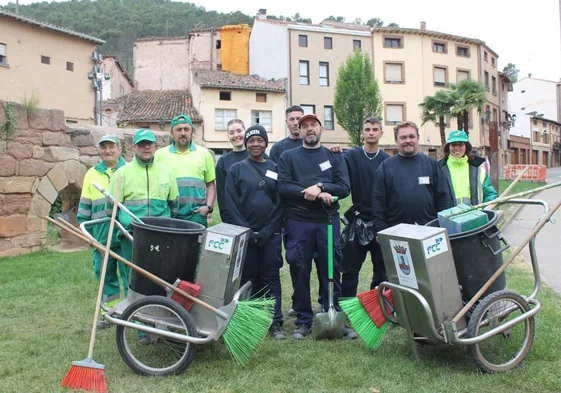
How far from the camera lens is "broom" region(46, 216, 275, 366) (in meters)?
3.72

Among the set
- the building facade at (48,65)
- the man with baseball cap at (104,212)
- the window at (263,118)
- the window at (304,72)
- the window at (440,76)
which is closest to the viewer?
the man with baseball cap at (104,212)

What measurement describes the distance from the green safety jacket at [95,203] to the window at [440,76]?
110 feet

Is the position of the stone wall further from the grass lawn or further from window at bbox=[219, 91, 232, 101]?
window at bbox=[219, 91, 232, 101]

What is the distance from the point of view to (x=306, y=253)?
453cm

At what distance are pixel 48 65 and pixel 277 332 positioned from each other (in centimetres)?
2269

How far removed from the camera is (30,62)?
22.8 m

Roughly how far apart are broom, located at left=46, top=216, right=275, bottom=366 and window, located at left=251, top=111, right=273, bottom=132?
91.4 ft

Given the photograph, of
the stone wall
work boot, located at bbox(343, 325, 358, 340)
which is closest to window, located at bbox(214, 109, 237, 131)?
the stone wall

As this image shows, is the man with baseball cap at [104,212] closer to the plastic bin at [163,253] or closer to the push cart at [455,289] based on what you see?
the plastic bin at [163,253]

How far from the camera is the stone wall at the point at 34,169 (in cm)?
817

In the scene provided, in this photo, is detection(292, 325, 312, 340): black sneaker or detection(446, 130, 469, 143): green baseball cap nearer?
detection(292, 325, 312, 340): black sneaker

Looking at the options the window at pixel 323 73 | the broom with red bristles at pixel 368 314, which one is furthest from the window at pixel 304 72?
the broom with red bristles at pixel 368 314

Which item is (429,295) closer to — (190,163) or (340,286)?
(340,286)

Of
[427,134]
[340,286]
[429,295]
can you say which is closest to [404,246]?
[429,295]
